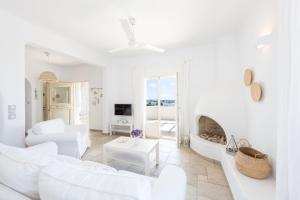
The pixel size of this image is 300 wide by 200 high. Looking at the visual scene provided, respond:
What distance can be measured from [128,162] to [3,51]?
2773 mm

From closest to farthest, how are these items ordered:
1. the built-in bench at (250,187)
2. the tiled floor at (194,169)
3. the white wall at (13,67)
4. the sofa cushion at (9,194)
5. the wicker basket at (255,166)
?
1. the sofa cushion at (9,194)
2. the built-in bench at (250,187)
3. the wicker basket at (255,166)
4. the tiled floor at (194,169)
5. the white wall at (13,67)

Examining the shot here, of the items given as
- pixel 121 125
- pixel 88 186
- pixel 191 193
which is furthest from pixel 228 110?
pixel 121 125

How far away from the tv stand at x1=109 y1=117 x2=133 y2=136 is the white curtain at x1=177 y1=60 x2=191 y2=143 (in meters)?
1.69

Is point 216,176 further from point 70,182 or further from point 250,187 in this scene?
point 70,182

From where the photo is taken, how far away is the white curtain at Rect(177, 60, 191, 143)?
4.20 m

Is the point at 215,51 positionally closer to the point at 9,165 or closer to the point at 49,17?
the point at 49,17

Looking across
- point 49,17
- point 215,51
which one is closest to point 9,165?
point 49,17

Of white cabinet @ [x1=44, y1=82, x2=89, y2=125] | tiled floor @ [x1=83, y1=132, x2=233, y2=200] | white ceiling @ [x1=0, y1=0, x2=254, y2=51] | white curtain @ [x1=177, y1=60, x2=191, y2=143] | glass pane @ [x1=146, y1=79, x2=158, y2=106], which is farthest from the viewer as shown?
white cabinet @ [x1=44, y1=82, x2=89, y2=125]

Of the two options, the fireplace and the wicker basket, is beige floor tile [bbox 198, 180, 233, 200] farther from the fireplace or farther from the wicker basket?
the fireplace

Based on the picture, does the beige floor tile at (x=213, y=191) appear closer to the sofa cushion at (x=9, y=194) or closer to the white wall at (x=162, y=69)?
the sofa cushion at (x=9, y=194)

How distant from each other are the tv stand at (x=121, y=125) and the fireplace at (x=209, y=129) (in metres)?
2.26

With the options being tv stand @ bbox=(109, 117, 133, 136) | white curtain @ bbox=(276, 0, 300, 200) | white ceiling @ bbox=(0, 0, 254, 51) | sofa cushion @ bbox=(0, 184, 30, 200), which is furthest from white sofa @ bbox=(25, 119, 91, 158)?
white curtain @ bbox=(276, 0, 300, 200)

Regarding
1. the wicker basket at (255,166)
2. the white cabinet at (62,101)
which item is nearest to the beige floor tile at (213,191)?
the wicker basket at (255,166)

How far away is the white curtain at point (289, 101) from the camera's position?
1.04 m
